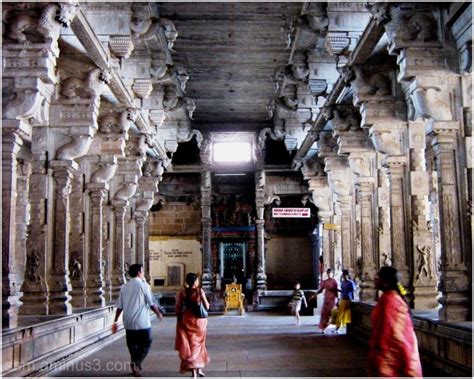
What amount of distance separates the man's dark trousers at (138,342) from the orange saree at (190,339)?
0.38 meters

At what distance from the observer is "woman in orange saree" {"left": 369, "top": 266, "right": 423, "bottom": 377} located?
15.2 ft

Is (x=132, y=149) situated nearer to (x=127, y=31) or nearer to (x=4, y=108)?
(x=127, y=31)

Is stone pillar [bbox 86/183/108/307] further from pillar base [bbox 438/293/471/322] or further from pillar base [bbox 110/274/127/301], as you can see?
pillar base [bbox 438/293/471/322]

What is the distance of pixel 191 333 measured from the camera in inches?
300

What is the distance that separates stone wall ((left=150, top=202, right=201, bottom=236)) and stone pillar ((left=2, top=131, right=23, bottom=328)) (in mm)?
17502

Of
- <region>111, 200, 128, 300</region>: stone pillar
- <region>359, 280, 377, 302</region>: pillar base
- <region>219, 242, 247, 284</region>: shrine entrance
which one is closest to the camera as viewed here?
<region>359, 280, 377, 302</region>: pillar base

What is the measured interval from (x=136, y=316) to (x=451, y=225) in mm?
3967

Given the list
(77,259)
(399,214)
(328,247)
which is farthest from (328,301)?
(328,247)

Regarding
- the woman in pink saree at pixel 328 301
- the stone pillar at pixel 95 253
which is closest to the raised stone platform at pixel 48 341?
the stone pillar at pixel 95 253

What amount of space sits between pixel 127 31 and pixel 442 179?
241 inches

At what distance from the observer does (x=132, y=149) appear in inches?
623

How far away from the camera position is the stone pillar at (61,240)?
1024 cm

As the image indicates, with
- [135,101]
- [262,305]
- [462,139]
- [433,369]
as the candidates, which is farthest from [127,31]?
[262,305]

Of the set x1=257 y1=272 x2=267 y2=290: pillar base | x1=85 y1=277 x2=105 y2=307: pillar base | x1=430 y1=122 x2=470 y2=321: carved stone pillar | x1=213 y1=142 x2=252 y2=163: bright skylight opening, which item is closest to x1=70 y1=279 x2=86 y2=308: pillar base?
x1=85 y1=277 x2=105 y2=307: pillar base
